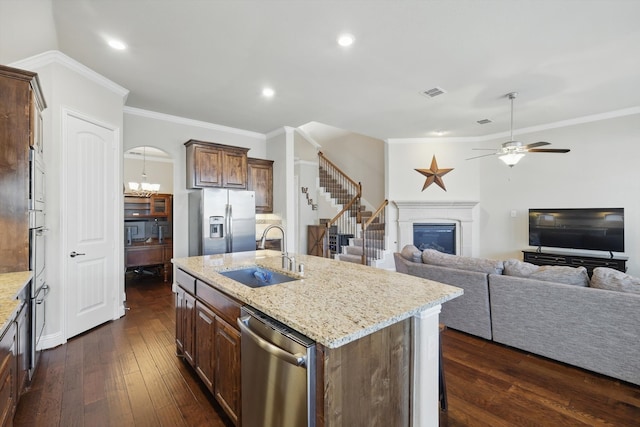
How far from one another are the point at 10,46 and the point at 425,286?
4.22m

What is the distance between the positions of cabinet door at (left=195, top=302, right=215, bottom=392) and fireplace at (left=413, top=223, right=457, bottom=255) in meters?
5.47

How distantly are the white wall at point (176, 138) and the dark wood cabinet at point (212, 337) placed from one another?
2.71 metres

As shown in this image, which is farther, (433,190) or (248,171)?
(433,190)

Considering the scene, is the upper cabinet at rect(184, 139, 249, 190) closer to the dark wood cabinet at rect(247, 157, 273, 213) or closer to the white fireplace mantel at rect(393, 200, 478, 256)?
the dark wood cabinet at rect(247, 157, 273, 213)

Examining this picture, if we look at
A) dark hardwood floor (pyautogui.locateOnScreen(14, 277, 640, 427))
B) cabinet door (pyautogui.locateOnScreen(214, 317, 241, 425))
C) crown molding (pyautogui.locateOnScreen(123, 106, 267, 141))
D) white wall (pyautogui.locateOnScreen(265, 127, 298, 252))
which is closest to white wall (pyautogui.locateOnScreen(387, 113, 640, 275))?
white wall (pyautogui.locateOnScreen(265, 127, 298, 252))

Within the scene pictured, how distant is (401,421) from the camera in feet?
4.75

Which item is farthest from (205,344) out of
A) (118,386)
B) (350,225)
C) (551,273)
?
(350,225)

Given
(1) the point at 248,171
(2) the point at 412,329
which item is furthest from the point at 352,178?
(2) the point at 412,329

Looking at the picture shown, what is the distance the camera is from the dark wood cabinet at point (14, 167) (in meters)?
2.12

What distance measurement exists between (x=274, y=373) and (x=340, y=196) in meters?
7.06

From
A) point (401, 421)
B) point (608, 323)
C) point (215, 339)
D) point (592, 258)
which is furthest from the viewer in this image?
point (592, 258)

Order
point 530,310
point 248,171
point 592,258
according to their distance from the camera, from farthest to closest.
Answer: point 248,171
point 592,258
point 530,310

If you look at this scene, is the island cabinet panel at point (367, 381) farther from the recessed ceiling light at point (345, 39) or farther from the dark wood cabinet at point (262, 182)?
the dark wood cabinet at point (262, 182)

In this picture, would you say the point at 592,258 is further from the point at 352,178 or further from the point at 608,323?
the point at 352,178
